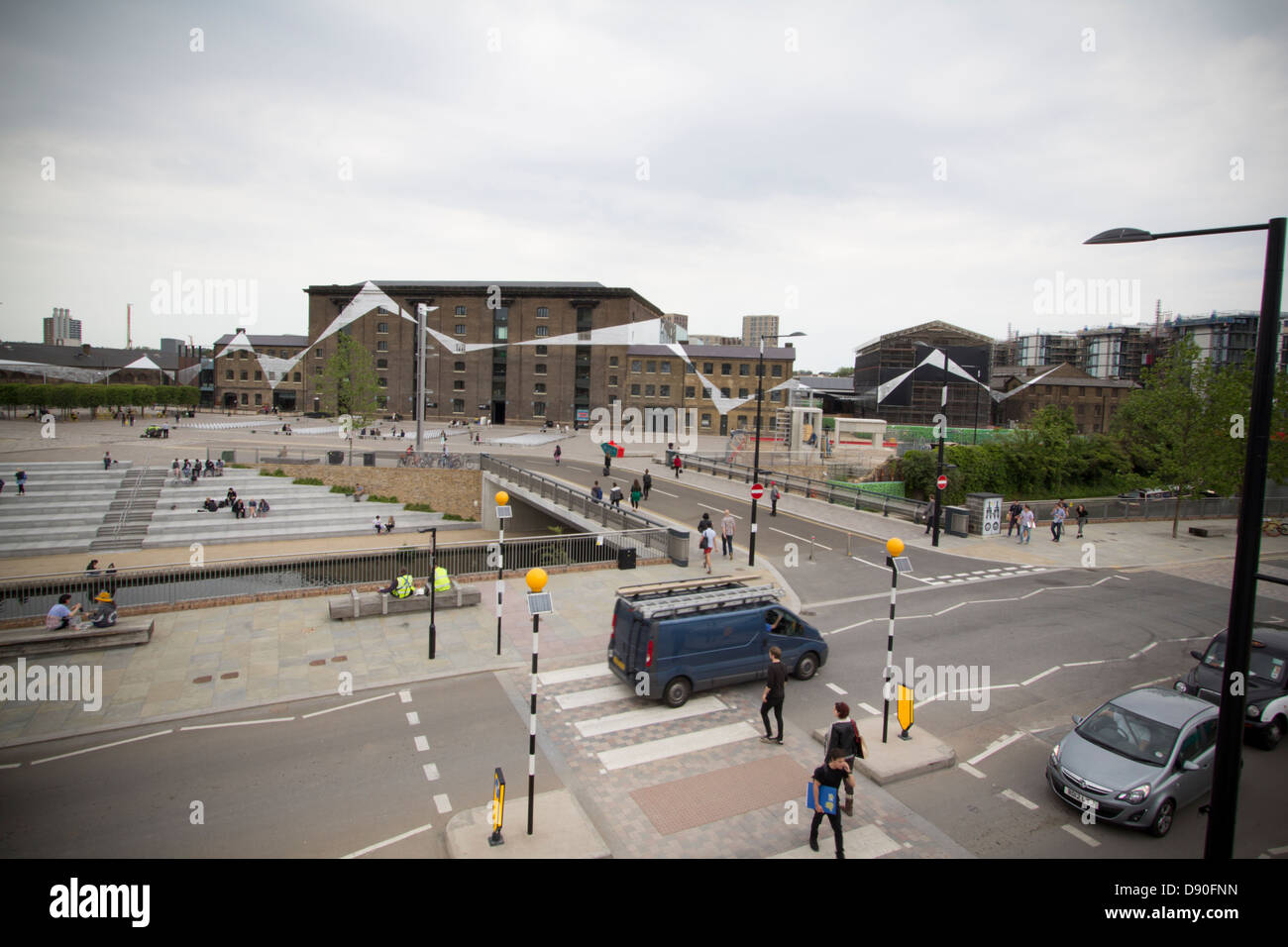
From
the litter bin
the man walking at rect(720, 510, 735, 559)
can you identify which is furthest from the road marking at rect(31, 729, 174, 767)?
the litter bin

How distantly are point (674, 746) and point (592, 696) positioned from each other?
7.31 ft

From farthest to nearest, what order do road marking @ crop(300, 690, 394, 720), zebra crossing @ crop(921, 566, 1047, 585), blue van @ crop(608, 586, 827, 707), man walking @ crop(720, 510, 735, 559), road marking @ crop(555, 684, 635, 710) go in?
man walking @ crop(720, 510, 735, 559), zebra crossing @ crop(921, 566, 1047, 585), road marking @ crop(555, 684, 635, 710), blue van @ crop(608, 586, 827, 707), road marking @ crop(300, 690, 394, 720)

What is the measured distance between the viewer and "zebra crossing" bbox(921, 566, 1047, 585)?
21547mm

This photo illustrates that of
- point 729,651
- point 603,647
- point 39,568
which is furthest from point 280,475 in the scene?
point 729,651

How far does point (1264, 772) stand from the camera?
10406mm

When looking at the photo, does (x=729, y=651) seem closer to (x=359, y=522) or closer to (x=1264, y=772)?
(x=1264, y=772)

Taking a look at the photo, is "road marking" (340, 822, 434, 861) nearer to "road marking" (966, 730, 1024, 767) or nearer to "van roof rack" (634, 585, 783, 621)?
"van roof rack" (634, 585, 783, 621)

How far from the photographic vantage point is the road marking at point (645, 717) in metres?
11.3

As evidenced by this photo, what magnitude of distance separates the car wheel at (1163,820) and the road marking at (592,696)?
7.68 metres

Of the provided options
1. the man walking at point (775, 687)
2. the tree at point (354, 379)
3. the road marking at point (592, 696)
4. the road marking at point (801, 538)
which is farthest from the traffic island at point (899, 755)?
the tree at point (354, 379)

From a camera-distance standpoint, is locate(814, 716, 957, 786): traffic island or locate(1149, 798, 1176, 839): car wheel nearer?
locate(1149, 798, 1176, 839): car wheel

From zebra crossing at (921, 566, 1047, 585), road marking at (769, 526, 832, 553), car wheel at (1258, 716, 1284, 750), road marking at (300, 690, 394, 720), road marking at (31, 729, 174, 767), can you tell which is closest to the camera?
road marking at (31, 729, 174, 767)

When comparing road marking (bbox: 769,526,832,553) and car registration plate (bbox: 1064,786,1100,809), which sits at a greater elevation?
road marking (bbox: 769,526,832,553)

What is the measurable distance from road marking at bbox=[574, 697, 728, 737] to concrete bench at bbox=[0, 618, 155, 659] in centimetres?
992
